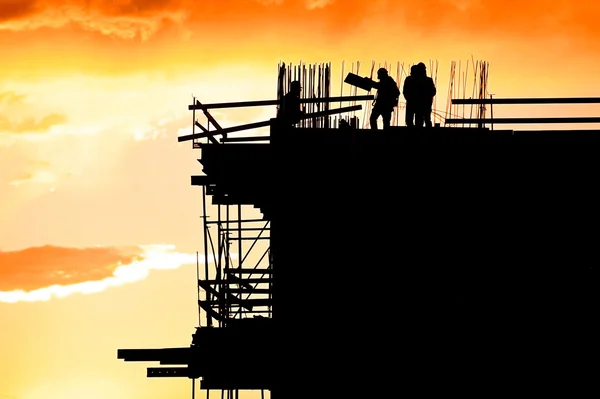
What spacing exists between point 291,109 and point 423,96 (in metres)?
2.82

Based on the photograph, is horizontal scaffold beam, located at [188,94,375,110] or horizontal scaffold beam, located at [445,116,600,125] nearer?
horizontal scaffold beam, located at [445,116,600,125]

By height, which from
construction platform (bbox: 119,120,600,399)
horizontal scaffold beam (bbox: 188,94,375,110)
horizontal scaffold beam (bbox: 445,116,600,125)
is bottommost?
construction platform (bbox: 119,120,600,399)

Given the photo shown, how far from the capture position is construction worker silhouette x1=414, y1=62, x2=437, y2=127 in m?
29.2

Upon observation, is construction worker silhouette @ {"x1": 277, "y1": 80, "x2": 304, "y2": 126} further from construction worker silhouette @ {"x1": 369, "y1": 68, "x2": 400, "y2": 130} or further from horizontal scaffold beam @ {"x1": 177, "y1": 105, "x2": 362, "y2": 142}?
construction worker silhouette @ {"x1": 369, "y1": 68, "x2": 400, "y2": 130}

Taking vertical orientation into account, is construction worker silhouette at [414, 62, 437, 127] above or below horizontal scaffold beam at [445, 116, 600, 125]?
above

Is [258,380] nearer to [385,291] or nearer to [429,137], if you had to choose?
[385,291]

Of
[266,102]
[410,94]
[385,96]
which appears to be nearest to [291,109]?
[266,102]

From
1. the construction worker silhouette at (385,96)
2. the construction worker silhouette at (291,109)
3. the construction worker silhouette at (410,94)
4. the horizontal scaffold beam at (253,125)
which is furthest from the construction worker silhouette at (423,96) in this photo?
the construction worker silhouette at (291,109)

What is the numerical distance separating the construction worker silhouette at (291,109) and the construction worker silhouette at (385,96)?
66.7 inches

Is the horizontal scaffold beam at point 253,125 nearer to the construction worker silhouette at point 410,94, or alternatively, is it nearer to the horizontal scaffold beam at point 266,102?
the horizontal scaffold beam at point 266,102

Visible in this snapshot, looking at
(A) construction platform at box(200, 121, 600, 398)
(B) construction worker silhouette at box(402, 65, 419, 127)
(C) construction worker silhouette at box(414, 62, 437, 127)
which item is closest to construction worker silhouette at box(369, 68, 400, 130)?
(B) construction worker silhouette at box(402, 65, 419, 127)

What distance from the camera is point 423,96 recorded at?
29.2 metres

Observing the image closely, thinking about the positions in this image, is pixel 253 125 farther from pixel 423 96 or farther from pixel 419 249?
pixel 419 249

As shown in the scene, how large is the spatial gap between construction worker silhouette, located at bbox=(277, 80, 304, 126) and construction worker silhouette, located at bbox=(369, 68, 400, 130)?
1.70 m
